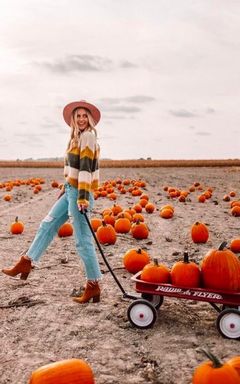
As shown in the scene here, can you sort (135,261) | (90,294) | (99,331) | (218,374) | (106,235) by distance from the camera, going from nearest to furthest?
(218,374)
(99,331)
(90,294)
(135,261)
(106,235)

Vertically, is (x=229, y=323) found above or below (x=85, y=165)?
below

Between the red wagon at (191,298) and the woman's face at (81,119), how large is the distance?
72.7 inches

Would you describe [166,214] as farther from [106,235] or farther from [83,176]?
[83,176]

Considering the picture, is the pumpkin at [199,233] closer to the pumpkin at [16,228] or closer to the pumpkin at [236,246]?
the pumpkin at [236,246]

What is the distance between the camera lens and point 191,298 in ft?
15.7

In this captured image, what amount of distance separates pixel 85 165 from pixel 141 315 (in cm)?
172

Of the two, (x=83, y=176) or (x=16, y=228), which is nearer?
(x=83, y=176)

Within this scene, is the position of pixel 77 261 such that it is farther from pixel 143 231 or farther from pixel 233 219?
pixel 233 219

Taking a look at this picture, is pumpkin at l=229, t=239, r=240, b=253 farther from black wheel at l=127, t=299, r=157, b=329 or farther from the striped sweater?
black wheel at l=127, t=299, r=157, b=329

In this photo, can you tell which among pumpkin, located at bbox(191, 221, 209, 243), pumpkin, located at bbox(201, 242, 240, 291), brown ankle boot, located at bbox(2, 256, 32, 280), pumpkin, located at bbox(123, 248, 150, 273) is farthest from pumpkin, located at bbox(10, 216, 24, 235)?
pumpkin, located at bbox(201, 242, 240, 291)

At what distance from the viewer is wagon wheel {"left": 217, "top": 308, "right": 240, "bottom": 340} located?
15.0 feet

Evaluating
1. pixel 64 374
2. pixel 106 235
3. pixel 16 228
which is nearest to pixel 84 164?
pixel 64 374

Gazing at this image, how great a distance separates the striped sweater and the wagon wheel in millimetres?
1880

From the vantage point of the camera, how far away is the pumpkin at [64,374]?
329 cm
